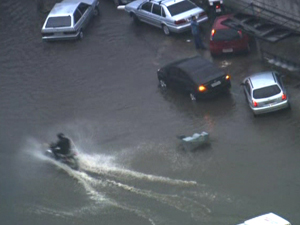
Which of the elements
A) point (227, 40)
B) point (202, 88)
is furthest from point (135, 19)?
point (202, 88)

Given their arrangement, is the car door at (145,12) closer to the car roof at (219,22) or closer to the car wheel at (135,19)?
the car wheel at (135,19)

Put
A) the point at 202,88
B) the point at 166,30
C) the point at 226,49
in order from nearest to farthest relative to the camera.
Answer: the point at 202,88 → the point at 226,49 → the point at 166,30

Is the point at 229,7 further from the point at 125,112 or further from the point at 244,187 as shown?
the point at 244,187

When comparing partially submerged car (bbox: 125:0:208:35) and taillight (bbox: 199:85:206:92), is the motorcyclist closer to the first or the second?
→ taillight (bbox: 199:85:206:92)

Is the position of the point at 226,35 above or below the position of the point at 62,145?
below

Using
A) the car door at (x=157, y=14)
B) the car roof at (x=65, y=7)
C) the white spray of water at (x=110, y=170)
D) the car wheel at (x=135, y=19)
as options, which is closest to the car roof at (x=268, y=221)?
the white spray of water at (x=110, y=170)

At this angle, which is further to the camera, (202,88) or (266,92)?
(202,88)

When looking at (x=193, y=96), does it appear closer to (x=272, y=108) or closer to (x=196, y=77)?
(x=196, y=77)

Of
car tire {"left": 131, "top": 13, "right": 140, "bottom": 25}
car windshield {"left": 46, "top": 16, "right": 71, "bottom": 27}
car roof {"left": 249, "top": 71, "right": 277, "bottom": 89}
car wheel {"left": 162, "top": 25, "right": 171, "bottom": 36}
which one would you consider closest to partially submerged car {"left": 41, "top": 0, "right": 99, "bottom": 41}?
car windshield {"left": 46, "top": 16, "right": 71, "bottom": 27}
